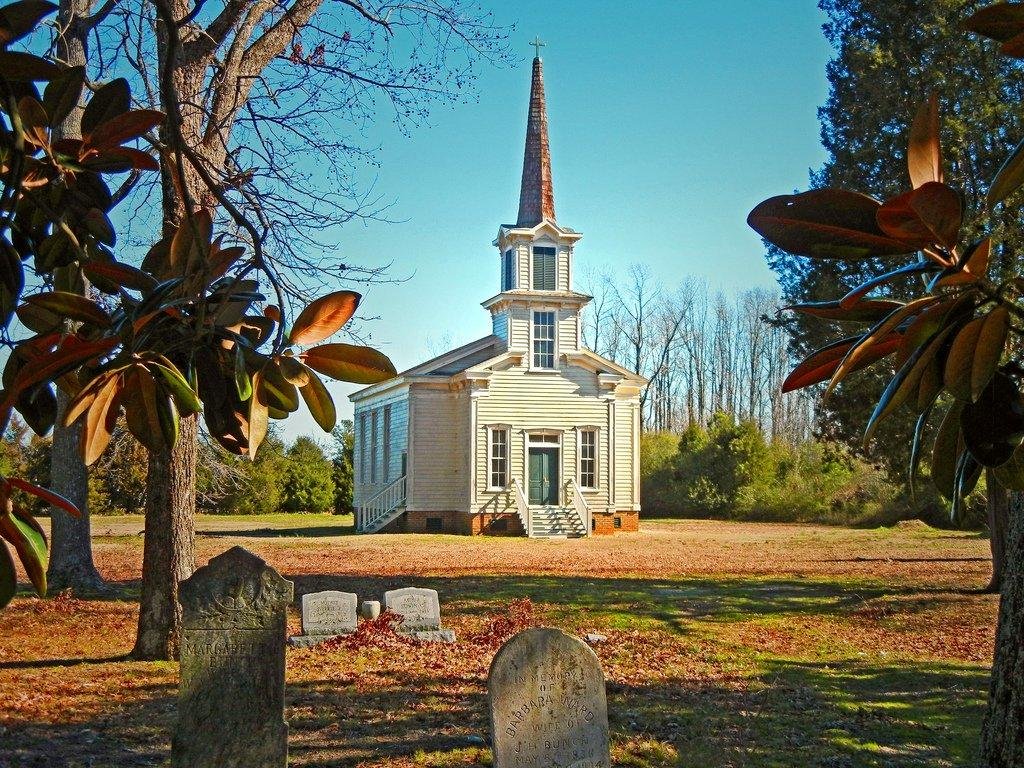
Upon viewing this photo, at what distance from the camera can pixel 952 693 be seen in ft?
33.8

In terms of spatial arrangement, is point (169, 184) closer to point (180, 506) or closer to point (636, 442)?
point (180, 506)

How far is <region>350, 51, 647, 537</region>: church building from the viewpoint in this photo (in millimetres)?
33438

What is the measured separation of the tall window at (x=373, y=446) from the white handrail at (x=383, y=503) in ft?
5.22

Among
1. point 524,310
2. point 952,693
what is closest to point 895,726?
point 952,693

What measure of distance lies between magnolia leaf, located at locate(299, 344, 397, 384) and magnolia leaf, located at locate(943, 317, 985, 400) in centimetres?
99

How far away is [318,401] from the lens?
2045 millimetres

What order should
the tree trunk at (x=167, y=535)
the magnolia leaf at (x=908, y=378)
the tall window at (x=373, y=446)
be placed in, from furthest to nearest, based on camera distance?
1. the tall window at (x=373, y=446)
2. the tree trunk at (x=167, y=535)
3. the magnolia leaf at (x=908, y=378)

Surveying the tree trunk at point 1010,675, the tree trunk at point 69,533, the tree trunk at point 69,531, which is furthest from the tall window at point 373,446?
the tree trunk at point 1010,675

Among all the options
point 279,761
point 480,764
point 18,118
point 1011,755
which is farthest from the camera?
point 480,764

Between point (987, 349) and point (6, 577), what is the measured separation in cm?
175

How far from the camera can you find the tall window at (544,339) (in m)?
34.4

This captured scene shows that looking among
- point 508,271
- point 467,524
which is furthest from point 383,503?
point 508,271

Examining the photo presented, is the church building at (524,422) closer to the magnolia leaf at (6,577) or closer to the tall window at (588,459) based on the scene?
the tall window at (588,459)

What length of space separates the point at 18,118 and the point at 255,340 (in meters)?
0.67
